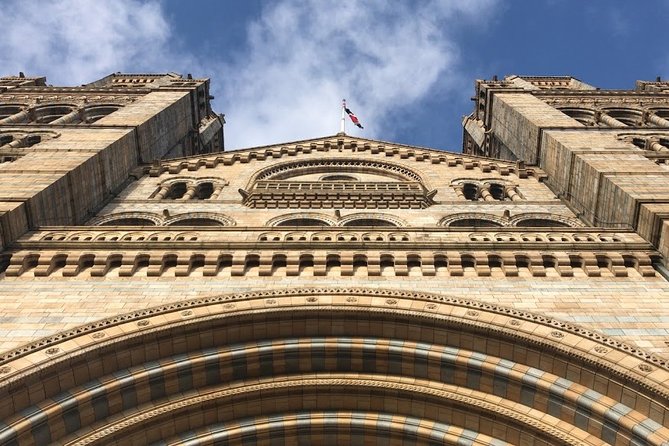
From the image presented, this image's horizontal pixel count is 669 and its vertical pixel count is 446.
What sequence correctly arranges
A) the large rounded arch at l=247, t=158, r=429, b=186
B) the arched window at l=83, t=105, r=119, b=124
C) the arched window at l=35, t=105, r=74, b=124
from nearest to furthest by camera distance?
the large rounded arch at l=247, t=158, r=429, b=186, the arched window at l=35, t=105, r=74, b=124, the arched window at l=83, t=105, r=119, b=124

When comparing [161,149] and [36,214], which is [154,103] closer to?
[161,149]

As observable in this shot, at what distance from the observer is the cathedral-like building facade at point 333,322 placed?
41.1 ft

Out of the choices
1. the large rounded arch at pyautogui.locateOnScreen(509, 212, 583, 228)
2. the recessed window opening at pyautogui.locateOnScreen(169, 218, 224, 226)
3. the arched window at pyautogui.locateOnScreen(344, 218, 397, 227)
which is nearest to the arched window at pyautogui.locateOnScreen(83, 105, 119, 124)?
the recessed window opening at pyautogui.locateOnScreen(169, 218, 224, 226)

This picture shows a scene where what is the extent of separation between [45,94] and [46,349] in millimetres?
31364

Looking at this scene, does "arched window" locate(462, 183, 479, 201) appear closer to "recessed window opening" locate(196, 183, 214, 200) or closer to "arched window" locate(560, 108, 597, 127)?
"recessed window opening" locate(196, 183, 214, 200)

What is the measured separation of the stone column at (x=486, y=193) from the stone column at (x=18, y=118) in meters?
22.8

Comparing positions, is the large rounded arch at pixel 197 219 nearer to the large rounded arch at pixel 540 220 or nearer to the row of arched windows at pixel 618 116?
the large rounded arch at pixel 540 220

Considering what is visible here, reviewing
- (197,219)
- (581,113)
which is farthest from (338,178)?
(581,113)

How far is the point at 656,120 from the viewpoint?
3534 cm

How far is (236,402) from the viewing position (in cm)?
1375

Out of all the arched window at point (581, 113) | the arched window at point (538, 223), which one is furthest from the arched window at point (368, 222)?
the arched window at point (581, 113)

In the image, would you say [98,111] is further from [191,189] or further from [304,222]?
[304,222]

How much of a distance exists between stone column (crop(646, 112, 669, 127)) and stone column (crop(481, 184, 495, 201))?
43.8ft

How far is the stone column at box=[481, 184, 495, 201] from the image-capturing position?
85.0ft
